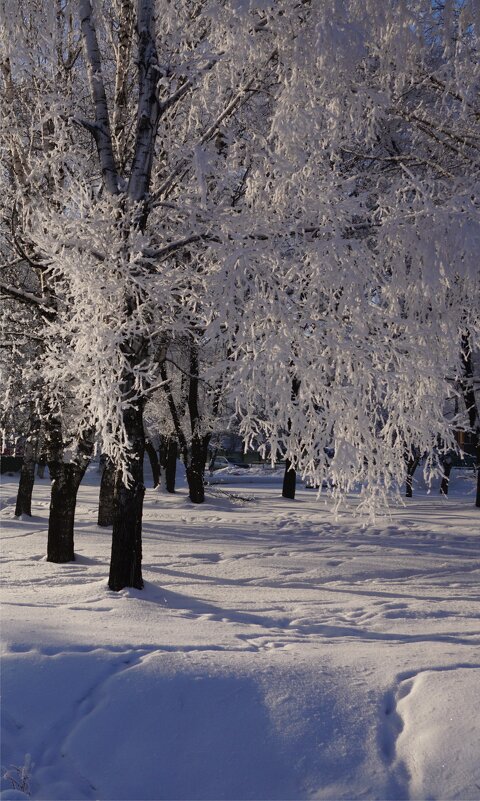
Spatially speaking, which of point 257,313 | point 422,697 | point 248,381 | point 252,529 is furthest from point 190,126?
point 252,529

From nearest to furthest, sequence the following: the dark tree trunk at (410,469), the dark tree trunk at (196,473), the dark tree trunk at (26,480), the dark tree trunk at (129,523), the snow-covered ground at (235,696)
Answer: the snow-covered ground at (235,696)
the dark tree trunk at (129,523)
the dark tree trunk at (410,469)
the dark tree trunk at (26,480)
the dark tree trunk at (196,473)

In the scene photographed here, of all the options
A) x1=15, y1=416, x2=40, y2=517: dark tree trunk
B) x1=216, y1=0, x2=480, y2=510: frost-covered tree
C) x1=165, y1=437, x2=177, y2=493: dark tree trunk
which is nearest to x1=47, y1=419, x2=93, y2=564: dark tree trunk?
x1=216, y1=0, x2=480, y2=510: frost-covered tree

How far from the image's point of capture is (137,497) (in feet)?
25.8

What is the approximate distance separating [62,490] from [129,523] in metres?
2.93

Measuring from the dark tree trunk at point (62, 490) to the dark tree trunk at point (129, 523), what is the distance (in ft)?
8.84

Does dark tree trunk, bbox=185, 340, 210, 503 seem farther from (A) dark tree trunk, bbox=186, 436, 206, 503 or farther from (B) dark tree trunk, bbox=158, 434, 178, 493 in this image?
(B) dark tree trunk, bbox=158, 434, 178, 493

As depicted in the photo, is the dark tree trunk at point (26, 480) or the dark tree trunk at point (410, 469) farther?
the dark tree trunk at point (26, 480)

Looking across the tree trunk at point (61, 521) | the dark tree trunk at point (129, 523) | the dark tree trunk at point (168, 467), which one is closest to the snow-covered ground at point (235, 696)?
the dark tree trunk at point (129, 523)

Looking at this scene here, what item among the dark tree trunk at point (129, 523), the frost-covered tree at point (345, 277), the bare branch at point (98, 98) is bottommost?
the dark tree trunk at point (129, 523)

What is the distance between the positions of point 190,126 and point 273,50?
1724mm

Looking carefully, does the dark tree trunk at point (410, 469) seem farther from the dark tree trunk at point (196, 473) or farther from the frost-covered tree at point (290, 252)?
the dark tree trunk at point (196, 473)

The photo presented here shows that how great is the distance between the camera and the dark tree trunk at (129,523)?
7723 mm

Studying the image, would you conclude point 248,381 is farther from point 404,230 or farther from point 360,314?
point 404,230

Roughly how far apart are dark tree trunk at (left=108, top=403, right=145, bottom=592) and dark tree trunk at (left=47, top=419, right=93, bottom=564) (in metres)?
2.70
